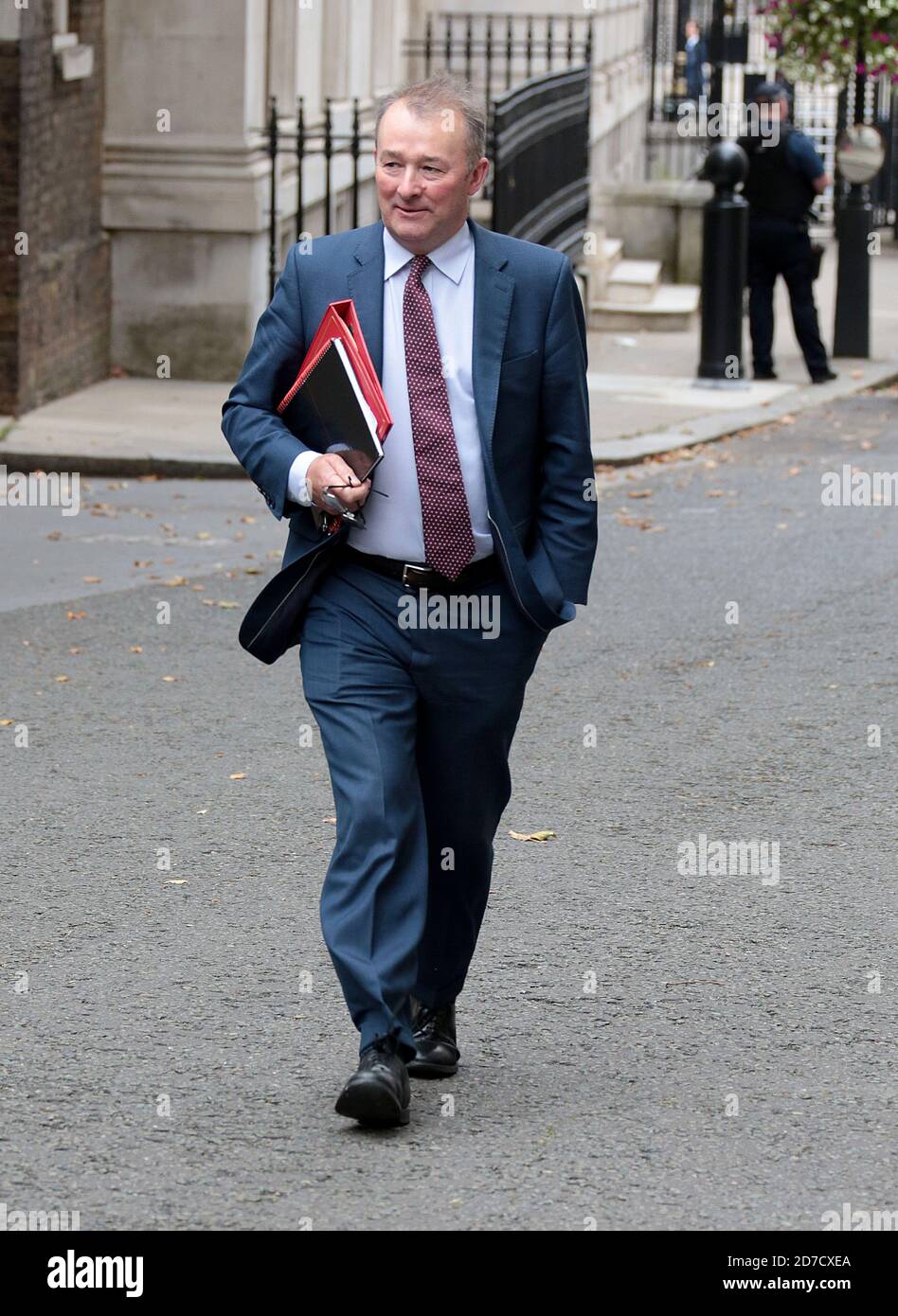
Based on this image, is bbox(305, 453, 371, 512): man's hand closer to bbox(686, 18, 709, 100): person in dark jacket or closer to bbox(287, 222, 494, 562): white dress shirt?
bbox(287, 222, 494, 562): white dress shirt

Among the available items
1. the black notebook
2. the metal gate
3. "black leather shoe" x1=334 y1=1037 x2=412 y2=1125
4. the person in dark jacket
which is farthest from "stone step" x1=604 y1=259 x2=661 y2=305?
"black leather shoe" x1=334 y1=1037 x2=412 y2=1125

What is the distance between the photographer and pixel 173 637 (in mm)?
8820

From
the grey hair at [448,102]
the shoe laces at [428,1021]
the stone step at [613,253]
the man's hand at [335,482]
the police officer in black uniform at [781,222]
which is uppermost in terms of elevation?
the grey hair at [448,102]

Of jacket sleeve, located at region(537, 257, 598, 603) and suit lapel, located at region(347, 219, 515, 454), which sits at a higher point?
suit lapel, located at region(347, 219, 515, 454)

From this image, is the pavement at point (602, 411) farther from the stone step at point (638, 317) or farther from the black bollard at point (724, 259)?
the black bollard at point (724, 259)

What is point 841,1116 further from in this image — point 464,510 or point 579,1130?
point 464,510

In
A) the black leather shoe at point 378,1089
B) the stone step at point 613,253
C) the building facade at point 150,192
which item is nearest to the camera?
the black leather shoe at point 378,1089

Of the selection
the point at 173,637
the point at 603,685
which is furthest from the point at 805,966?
the point at 173,637

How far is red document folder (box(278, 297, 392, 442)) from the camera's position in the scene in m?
4.22

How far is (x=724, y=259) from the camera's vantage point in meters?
15.8

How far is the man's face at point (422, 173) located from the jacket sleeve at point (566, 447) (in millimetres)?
276

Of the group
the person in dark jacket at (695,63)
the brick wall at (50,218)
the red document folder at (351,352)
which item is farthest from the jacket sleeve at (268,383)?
the person in dark jacket at (695,63)

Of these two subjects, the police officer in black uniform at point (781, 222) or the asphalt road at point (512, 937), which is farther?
the police officer in black uniform at point (781, 222)

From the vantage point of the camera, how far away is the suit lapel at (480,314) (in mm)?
4324
